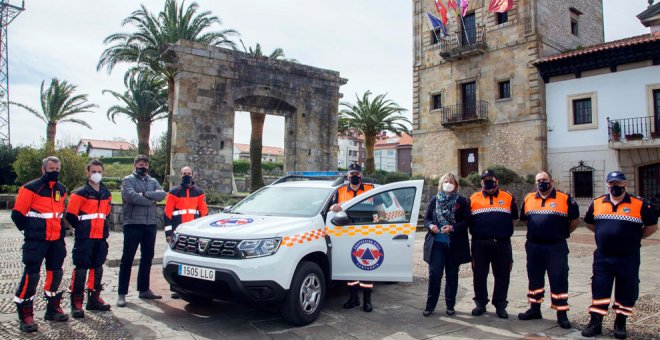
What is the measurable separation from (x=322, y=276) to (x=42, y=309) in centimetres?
373

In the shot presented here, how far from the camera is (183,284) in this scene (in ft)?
16.8

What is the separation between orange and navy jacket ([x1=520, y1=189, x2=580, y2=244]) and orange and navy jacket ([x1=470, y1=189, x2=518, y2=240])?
27 centimetres

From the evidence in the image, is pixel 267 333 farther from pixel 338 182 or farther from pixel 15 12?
pixel 15 12

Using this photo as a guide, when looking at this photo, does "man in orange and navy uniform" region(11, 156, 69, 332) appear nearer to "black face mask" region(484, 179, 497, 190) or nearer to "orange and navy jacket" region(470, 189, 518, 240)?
"orange and navy jacket" region(470, 189, 518, 240)

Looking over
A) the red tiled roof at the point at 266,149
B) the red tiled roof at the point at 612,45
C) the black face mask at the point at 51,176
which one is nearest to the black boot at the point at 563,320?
the black face mask at the point at 51,176

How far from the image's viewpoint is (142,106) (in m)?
33.0

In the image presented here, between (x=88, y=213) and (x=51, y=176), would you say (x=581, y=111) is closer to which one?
(x=88, y=213)

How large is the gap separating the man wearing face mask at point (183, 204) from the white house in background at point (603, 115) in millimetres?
21309

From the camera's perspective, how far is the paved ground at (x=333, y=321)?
489 cm

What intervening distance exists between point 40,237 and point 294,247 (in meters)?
2.95

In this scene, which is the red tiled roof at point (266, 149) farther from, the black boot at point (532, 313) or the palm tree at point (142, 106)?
the black boot at point (532, 313)

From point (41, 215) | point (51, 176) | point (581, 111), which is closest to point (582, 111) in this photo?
point (581, 111)

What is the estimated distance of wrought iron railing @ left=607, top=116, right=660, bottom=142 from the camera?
20.4 meters

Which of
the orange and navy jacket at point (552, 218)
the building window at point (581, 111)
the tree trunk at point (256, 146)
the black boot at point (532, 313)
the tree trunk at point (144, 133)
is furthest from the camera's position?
the tree trunk at point (144, 133)
